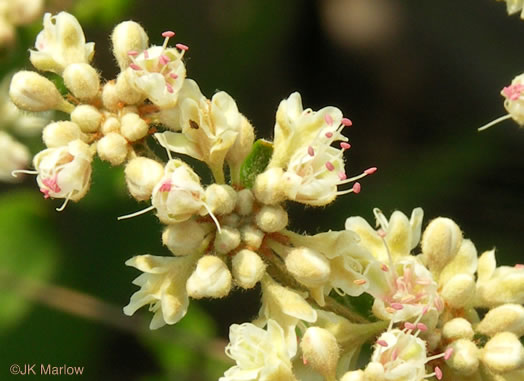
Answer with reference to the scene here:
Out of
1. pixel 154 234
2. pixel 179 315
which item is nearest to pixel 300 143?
pixel 179 315

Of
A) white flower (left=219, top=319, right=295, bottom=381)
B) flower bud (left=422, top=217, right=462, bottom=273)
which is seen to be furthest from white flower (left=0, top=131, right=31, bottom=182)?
flower bud (left=422, top=217, right=462, bottom=273)

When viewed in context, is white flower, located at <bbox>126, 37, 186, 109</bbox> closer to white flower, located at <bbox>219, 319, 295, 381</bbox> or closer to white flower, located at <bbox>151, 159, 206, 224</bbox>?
white flower, located at <bbox>151, 159, 206, 224</bbox>

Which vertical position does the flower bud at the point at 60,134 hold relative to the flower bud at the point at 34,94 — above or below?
below

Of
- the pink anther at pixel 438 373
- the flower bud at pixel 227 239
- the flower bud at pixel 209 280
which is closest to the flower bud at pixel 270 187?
the flower bud at pixel 227 239

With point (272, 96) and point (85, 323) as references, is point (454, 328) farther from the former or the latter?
point (272, 96)

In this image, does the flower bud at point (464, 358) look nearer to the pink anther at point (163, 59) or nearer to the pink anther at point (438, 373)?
the pink anther at point (438, 373)

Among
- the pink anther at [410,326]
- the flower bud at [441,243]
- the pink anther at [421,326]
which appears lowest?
the pink anther at [421,326]

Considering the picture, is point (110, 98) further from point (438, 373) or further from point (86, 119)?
point (438, 373)
